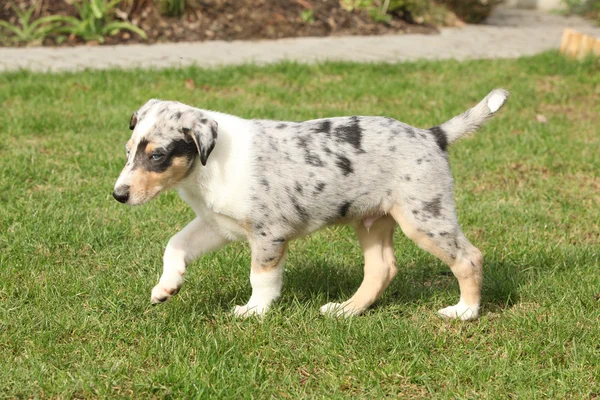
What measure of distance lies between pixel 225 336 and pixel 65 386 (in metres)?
0.84

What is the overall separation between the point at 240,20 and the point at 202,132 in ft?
28.9

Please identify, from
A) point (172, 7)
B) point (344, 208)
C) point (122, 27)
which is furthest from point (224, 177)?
point (172, 7)

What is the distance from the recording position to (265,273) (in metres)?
4.29

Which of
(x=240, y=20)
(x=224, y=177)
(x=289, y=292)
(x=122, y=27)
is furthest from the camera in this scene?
(x=240, y=20)

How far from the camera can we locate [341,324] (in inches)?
173

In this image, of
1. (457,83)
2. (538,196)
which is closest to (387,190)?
(538,196)

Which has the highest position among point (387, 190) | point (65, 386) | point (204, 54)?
point (387, 190)

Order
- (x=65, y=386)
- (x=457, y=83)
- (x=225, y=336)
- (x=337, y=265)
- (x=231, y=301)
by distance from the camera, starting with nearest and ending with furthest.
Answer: (x=65, y=386)
(x=225, y=336)
(x=231, y=301)
(x=337, y=265)
(x=457, y=83)

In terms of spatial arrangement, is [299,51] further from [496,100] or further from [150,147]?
[150,147]

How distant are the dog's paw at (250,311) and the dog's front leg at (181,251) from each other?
0.35 meters

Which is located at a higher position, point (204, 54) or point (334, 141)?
point (334, 141)

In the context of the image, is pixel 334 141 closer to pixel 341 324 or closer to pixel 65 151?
pixel 341 324

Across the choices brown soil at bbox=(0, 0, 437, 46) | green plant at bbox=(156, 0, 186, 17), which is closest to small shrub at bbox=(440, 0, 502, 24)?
brown soil at bbox=(0, 0, 437, 46)

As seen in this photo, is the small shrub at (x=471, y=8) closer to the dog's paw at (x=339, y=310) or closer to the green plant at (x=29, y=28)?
the green plant at (x=29, y=28)
